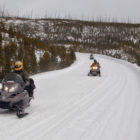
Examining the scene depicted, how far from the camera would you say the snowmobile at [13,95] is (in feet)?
18.2

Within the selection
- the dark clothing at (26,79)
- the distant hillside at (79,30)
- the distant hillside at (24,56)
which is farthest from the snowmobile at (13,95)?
the distant hillside at (79,30)

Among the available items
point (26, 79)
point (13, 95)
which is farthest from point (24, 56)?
point (13, 95)

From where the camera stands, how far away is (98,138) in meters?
4.23

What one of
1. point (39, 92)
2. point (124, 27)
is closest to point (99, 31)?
point (124, 27)

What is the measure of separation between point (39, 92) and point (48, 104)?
234 cm

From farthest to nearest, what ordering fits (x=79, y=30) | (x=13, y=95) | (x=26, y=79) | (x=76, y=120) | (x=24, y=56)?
(x=79, y=30), (x=24, y=56), (x=26, y=79), (x=13, y=95), (x=76, y=120)

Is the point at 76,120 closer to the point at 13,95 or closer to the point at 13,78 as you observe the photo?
the point at 13,95

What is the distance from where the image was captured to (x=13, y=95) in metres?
5.76

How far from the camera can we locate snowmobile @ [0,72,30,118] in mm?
5539

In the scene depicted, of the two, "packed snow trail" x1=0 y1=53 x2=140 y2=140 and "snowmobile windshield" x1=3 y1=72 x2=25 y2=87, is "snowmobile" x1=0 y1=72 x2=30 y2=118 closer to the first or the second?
"snowmobile windshield" x1=3 y1=72 x2=25 y2=87

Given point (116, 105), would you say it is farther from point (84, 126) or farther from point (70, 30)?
point (70, 30)

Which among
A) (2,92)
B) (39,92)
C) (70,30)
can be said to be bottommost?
(39,92)

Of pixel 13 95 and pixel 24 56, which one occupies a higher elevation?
pixel 24 56

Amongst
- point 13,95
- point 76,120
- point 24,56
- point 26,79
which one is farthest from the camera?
point 24,56
